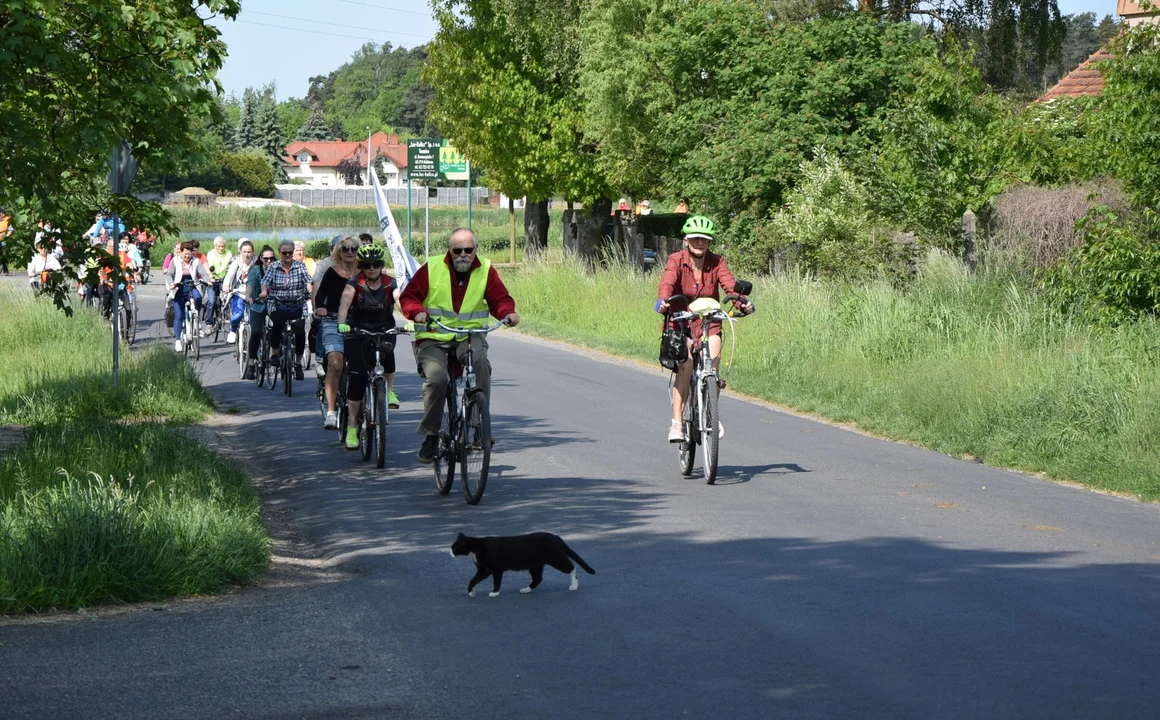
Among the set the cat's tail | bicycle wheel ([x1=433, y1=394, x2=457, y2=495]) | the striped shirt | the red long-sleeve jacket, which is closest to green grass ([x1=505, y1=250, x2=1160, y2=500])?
the red long-sleeve jacket

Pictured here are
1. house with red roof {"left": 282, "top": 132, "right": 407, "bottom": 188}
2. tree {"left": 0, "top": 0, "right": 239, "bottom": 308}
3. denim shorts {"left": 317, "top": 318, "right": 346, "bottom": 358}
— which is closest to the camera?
tree {"left": 0, "top": 0, "right": 239, "bottom": 308}

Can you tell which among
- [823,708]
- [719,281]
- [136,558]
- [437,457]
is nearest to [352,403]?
[437,457]

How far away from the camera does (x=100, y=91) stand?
10.3 metres

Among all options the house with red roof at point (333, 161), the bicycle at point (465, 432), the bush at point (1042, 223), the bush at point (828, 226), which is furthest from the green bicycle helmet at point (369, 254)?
the house with red roof at point (333, 161)

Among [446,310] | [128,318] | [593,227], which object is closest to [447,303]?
[446,310]

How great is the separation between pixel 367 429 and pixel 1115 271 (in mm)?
8320

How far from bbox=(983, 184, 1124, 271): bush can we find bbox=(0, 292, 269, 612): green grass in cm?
1198

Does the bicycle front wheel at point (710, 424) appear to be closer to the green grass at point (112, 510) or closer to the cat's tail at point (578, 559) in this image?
the green grass at point (112, 510)

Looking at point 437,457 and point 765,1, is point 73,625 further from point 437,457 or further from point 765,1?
point 765,1

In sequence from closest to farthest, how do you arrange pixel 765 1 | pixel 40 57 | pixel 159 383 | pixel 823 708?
1. pixel 823 708
2. pixel 40 57
3. pixel 159 383
4. pixel 765 1

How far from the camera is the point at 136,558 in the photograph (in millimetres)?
7352

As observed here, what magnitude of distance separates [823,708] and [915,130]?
19015mm

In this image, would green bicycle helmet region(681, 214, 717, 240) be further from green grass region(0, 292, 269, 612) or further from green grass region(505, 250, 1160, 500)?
green grass region(0, 292, 269, 612)

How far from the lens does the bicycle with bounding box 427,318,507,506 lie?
10.3 m
